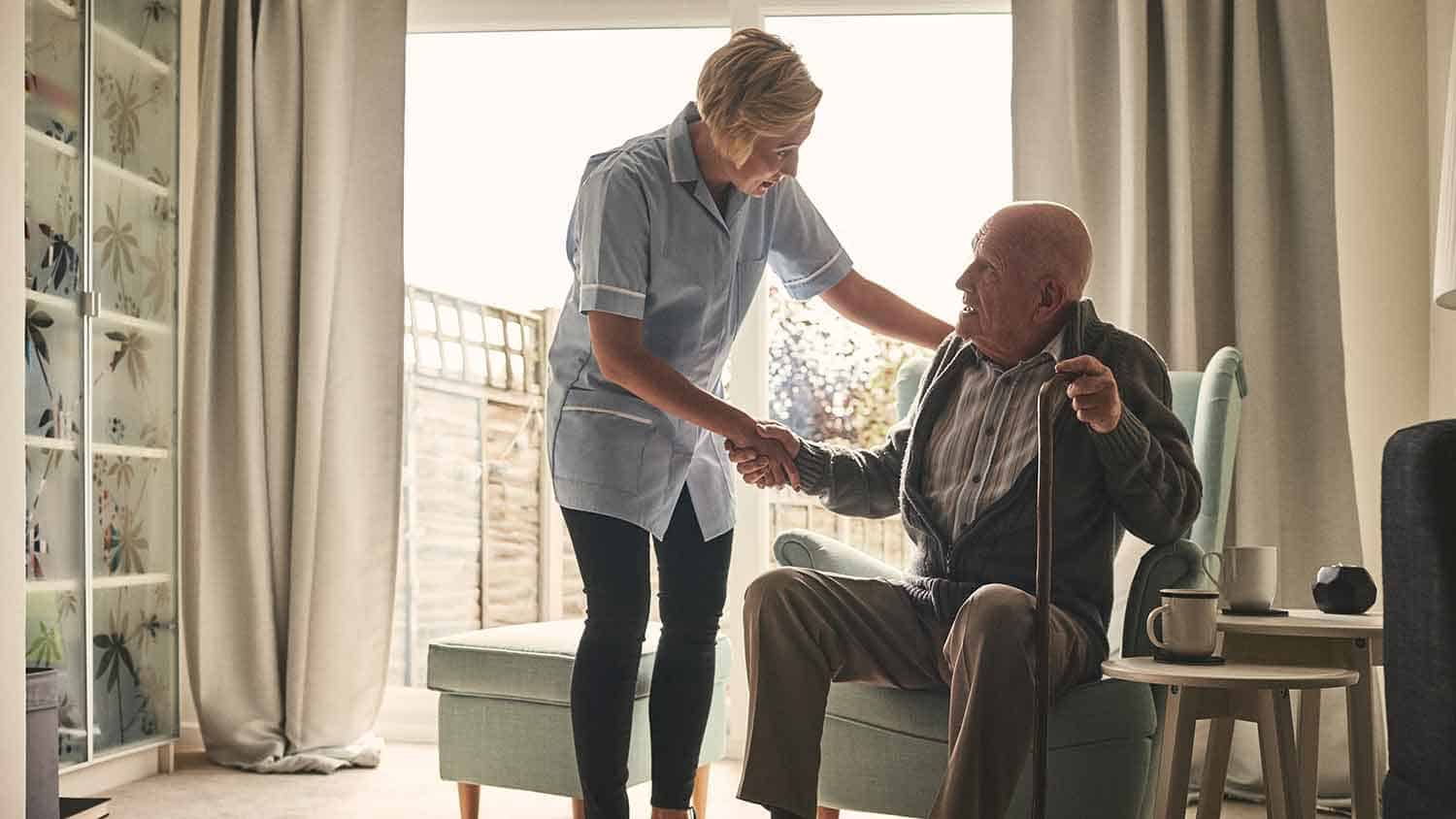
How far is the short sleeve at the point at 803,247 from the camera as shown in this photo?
2379 mm

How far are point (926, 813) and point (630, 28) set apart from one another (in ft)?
7.94

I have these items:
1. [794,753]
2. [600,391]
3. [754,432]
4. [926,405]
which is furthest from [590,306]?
[794,753]

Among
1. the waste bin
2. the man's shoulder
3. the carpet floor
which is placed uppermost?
the man's shoulder

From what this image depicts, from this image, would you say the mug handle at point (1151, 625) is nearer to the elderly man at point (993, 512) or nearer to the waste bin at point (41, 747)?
the elderly man at point (993, 512)

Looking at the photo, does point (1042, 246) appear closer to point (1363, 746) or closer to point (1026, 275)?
point (1026, 275)

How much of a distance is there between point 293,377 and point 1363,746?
264 centimetres

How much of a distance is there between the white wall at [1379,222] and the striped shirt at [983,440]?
1.65 meters

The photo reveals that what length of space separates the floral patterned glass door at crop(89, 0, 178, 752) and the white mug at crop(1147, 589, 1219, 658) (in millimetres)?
2513

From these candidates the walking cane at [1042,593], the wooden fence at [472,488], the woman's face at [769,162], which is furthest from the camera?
the wooden fence at [472,488]

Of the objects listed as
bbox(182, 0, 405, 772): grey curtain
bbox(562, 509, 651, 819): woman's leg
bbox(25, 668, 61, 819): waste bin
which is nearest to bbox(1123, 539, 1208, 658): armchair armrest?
bbox(562, 509, 651, 819): woman's leg

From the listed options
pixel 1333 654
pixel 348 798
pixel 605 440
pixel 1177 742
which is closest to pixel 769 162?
pixel 605 440

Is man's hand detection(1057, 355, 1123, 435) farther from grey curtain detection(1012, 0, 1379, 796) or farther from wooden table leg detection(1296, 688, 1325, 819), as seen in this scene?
grey curtain detection(1012, 0, 1379, 796)

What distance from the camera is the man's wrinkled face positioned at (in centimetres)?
204

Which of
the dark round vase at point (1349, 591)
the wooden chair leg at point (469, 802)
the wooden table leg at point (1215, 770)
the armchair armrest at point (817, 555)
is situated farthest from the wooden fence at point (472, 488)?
the dark round vase at point (1349, 591)
